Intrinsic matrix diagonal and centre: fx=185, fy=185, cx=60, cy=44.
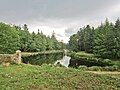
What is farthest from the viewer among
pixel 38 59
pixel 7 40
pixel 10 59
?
pixel 38 59

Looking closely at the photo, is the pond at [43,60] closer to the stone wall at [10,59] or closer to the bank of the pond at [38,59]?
the bank of the pond at [38,59]

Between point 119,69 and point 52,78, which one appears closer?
point 52,78

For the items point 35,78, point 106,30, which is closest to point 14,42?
point 106,30

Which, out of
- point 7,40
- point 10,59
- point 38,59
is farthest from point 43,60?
point 10,59

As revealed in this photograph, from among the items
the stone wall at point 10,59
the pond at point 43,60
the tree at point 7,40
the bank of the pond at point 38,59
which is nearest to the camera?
the stone wall at point 10,59

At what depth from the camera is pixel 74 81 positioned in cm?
1277

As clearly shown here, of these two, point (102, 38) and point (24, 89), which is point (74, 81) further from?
point (102, 38)

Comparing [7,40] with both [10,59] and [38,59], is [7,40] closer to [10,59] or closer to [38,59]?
[38,59]

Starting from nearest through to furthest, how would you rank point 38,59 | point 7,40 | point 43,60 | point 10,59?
1. point 10,59
2. point 7,40
3. point 43,60
4. point 38,59

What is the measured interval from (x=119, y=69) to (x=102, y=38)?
34.9m

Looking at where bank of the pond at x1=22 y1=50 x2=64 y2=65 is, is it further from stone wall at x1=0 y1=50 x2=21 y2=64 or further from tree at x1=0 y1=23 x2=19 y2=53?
stone wall at x1=0 y1=50 x2=21 y2=64

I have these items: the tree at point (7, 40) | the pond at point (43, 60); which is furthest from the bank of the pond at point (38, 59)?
the tree at point (7, 40)

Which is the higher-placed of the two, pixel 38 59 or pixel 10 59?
→ pixel 10 59

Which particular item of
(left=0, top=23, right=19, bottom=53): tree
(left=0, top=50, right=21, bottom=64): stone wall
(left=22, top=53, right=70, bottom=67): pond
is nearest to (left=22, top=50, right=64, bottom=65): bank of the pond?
(left=22, top=53, right=70, bottom=67): pond
